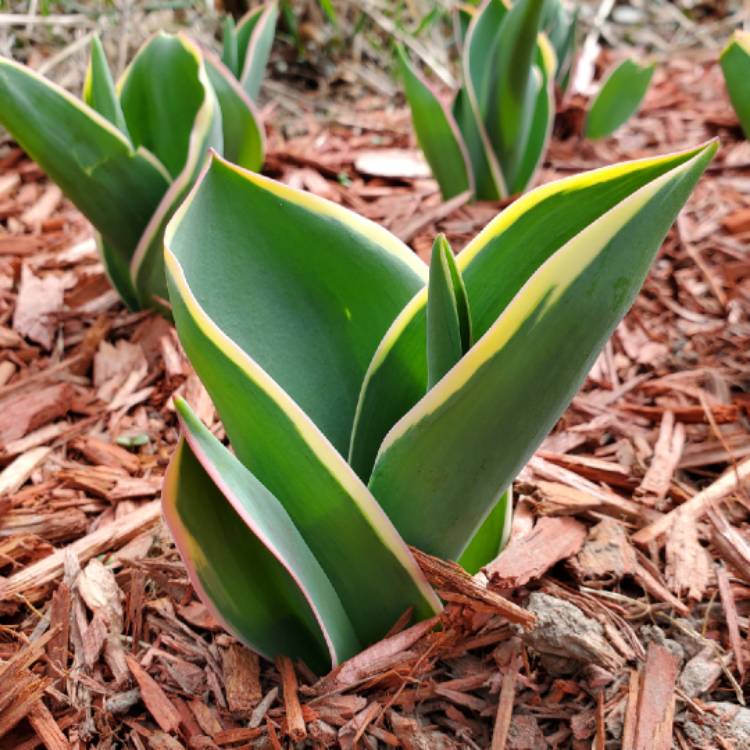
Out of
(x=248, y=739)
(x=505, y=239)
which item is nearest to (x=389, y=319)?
(x=505, y=239)

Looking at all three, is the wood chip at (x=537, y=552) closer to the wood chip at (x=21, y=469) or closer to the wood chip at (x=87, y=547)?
the wood chip at (x=87, y=547)

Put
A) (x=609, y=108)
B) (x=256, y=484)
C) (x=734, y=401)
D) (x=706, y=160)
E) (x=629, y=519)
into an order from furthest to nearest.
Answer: (x=609, y=108) < (x=734, y=401) < (x=629, y=519) < (x=256, y=484) < (x=706, y=160)

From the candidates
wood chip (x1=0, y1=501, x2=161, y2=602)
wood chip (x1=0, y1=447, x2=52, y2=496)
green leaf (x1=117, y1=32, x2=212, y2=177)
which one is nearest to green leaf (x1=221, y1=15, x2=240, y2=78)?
green leaf (x1=117, y1=32, x2=212, y2=177)

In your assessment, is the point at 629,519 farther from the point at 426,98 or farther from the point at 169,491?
the point at 426,98

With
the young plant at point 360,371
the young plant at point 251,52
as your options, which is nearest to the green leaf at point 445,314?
the young plant at point 360,371

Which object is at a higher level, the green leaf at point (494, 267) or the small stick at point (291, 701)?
the green leaf at point (494, 267)
